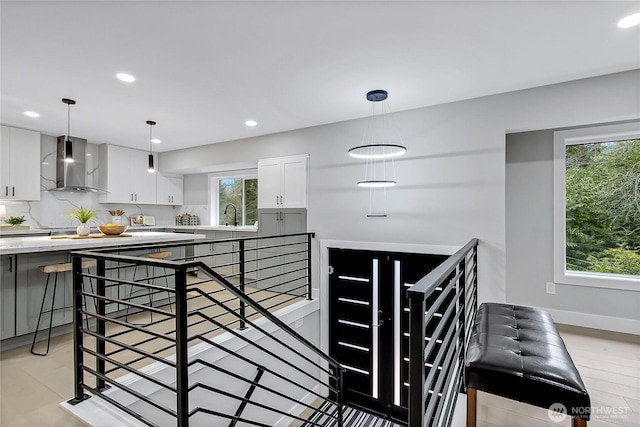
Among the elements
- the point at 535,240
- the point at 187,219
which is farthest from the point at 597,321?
the point at 187,219

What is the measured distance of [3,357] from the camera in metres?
2.68

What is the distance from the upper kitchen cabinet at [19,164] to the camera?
4.39 meters

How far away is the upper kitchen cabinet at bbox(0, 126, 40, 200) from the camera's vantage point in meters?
4.39

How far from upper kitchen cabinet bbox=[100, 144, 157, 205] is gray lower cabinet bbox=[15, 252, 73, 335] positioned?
2755 mm

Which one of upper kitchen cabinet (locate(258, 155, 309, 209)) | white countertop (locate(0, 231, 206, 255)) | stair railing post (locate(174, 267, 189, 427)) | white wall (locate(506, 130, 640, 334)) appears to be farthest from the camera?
upper kitchen cabinet (locate(258, 155, 309, 209))

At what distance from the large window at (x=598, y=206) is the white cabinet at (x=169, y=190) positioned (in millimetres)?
6684

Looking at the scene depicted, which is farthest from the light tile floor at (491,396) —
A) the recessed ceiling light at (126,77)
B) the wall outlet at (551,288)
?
the recessed ceiling light at (126,77)

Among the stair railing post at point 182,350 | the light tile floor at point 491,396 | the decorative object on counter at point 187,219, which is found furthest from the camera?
the decorative object on counter at point 187,219

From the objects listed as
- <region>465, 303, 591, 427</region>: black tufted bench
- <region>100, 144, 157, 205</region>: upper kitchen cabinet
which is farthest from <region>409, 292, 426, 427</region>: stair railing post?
<region>100, 144, 157, 205</region>: upper kitchen cabinet

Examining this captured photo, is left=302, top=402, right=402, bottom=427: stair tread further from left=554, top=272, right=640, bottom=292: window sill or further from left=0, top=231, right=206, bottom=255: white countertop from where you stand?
left=0, top=231, right=206, bottom=255: white countertop

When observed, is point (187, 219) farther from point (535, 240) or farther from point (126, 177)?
point (535, 240)

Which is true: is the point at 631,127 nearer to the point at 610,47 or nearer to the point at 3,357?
the point at 610,47

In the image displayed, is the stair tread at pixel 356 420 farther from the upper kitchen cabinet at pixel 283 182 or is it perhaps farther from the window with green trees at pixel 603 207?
the window with green trees at pixel 603 207

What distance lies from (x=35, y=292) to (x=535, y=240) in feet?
18.3
